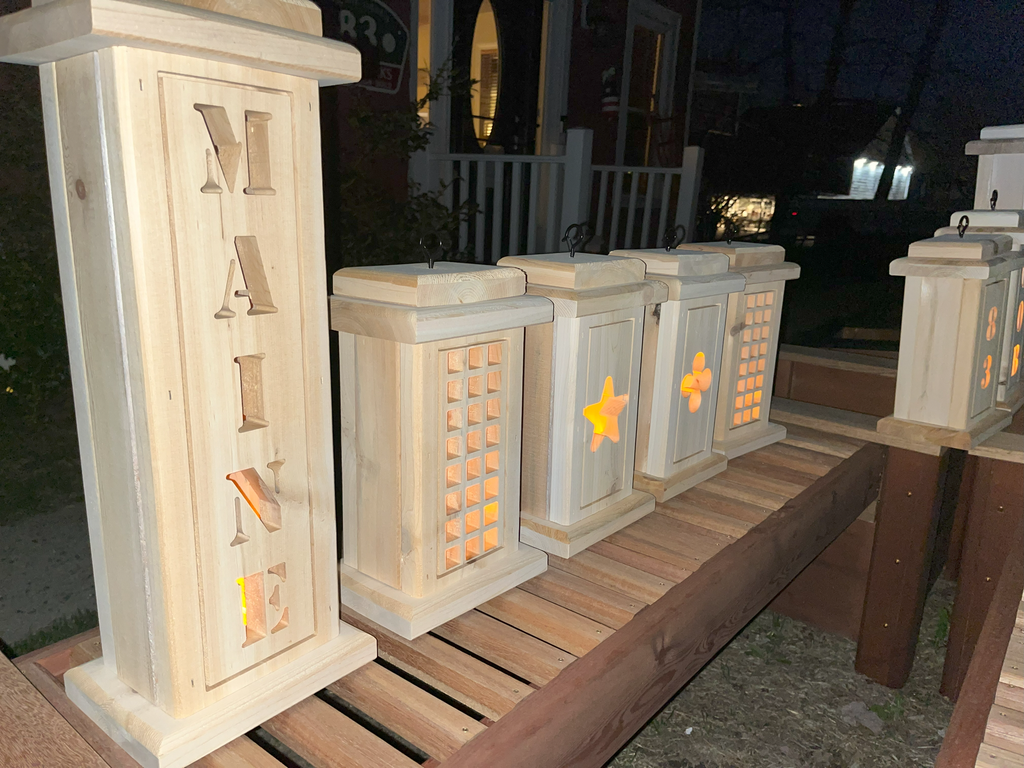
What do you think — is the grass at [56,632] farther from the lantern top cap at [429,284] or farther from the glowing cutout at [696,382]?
the glowing cutout at [696,382]

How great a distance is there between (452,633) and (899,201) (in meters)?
4.71

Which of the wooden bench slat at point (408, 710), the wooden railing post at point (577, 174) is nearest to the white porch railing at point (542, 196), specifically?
the wooden railing post at point (577, 174)

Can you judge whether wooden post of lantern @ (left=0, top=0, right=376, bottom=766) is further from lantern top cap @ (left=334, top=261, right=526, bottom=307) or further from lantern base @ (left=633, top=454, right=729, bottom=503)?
lantern base @ (left=633, top=454, right=729, bottom=503)

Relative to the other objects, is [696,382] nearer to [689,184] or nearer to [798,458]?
[798,458]

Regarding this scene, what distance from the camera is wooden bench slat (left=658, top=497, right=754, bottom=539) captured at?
1.96 meters

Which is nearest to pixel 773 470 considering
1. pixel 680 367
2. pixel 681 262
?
pixel 680 367

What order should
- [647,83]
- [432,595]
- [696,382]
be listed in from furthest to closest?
[647,83], [696,382], [432,595]

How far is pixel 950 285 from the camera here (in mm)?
2279

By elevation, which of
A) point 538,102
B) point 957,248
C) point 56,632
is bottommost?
point 56,632

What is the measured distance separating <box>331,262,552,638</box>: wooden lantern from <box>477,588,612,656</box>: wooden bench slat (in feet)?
0.17

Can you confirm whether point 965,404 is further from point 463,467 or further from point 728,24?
point 728,24

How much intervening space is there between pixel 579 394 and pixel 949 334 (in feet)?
4.63

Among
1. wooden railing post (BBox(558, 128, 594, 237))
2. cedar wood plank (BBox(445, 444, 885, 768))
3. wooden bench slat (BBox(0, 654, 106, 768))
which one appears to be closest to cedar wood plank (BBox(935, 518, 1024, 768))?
cedar wood plank (BBox(445, 444, 885, 768))

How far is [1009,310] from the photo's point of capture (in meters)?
2.67
